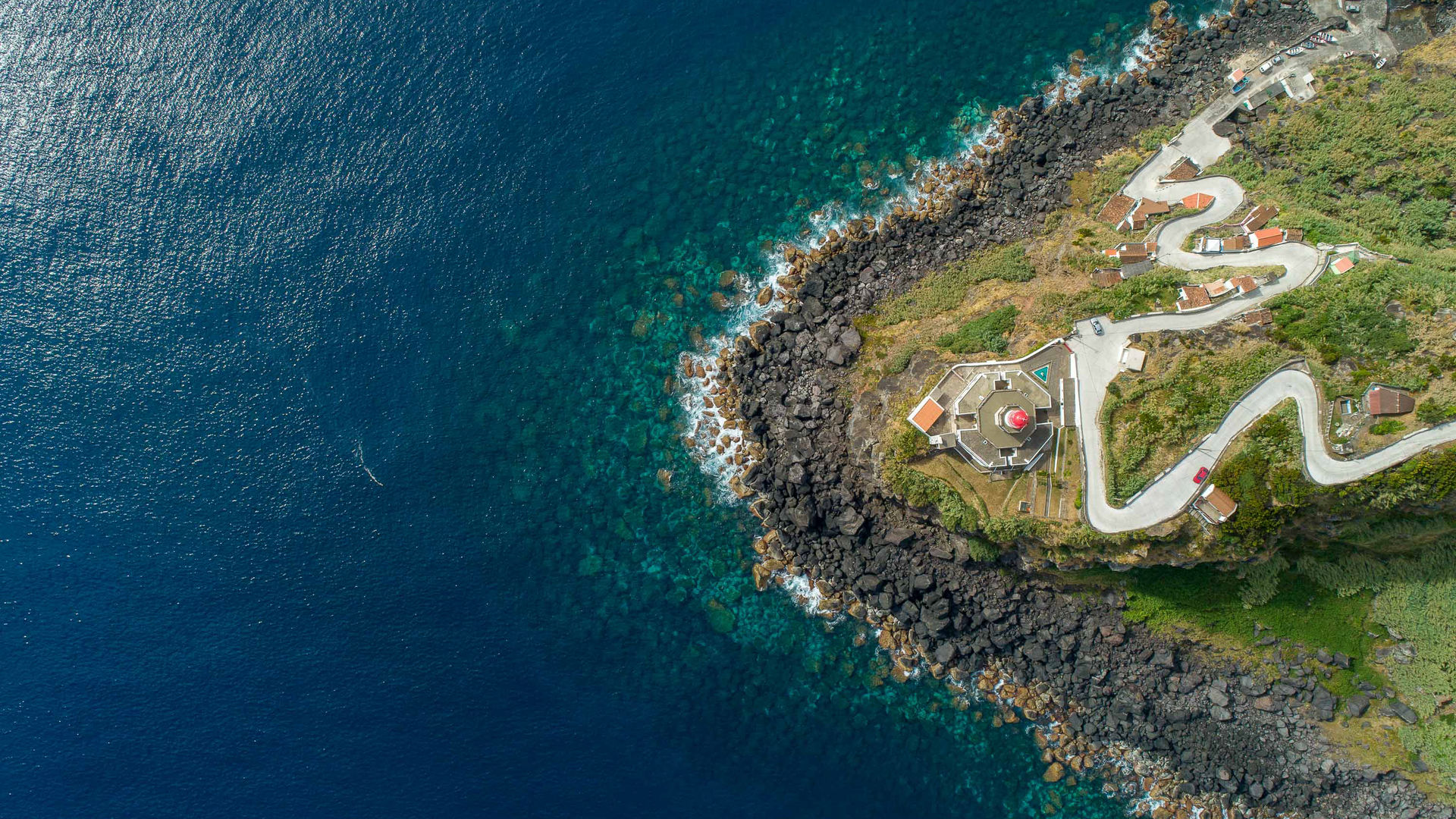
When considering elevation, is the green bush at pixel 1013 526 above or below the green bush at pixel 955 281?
below

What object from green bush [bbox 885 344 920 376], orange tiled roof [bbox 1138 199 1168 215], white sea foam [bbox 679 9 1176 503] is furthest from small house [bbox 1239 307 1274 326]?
white sea foam [bbox 679 9 1176 503]

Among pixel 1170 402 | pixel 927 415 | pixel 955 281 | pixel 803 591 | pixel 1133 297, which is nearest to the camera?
pixel 1170 402

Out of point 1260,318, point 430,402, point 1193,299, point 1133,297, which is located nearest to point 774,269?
point 1133,297

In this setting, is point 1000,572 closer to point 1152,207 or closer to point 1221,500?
point 1221,500

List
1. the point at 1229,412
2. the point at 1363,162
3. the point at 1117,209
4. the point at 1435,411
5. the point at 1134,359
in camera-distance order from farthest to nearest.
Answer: the point at 1117,209, the point at 1363,162, the point at 1134,359, the point at 1229,412, the point at 1435,411

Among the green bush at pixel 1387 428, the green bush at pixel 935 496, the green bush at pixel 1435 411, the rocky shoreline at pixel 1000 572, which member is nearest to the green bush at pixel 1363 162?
the rocky shoreline at pixel 1000 572

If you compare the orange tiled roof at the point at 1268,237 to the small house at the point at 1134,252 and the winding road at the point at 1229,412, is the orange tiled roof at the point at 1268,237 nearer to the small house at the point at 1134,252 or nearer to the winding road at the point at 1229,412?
the winding road at the point at 1229,412
